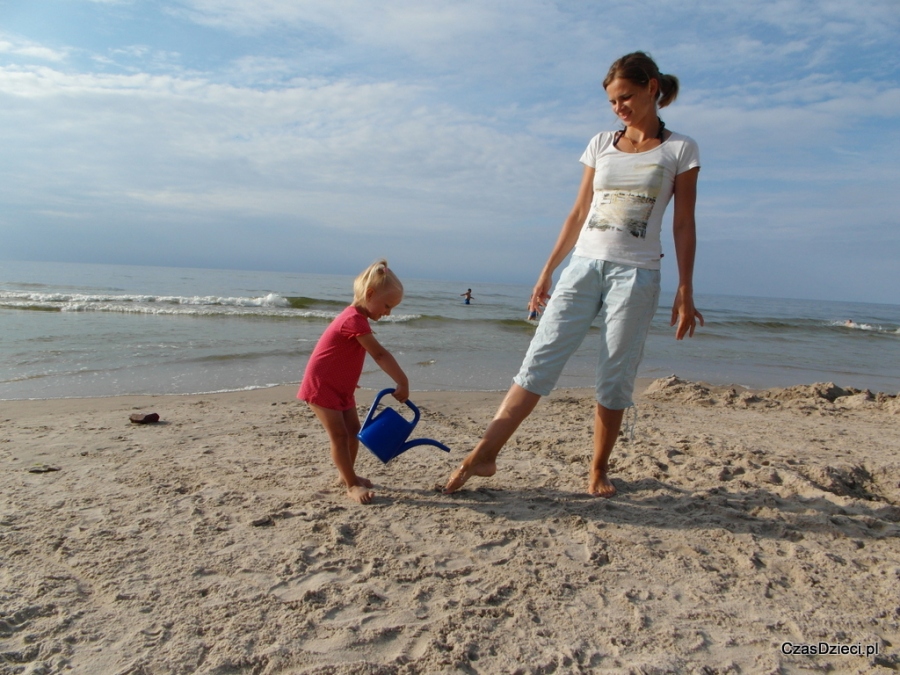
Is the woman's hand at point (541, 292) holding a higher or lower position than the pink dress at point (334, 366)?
higher

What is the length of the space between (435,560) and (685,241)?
Answer: 1731mm

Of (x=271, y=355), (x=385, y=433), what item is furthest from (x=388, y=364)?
(x=271, y=355)

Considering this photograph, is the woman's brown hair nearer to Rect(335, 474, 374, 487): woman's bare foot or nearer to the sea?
Rect(335, 474, 374, 487): woman's bare foot

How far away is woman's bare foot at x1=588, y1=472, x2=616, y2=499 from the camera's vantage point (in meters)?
2.76

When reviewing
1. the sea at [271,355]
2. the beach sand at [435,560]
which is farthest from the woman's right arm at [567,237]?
the sea at [271,355]

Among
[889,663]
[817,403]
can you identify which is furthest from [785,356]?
[889,663]

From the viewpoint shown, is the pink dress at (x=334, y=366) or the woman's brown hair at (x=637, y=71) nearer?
the woman's brown hair at (x=637, y=71)

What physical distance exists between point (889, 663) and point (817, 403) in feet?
16.7

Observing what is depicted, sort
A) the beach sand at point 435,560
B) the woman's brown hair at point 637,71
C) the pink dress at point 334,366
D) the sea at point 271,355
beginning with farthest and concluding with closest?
1. the sea at point 271,355
2. the pink dress at point 334,366
3. the woman's brown hair at point 637,71
4. the beach sand at point 435,560

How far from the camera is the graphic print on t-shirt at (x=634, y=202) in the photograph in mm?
2477

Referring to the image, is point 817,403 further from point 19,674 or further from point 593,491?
point 19,674

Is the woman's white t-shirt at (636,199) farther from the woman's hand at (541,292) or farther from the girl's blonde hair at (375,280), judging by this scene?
the girl's blonde hair at (375,280)

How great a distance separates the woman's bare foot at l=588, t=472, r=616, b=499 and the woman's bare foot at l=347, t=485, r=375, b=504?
1.07m

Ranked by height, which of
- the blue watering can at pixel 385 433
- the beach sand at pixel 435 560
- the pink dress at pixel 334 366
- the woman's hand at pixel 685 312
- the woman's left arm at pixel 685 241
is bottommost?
the beach sand at pixel 435 560
